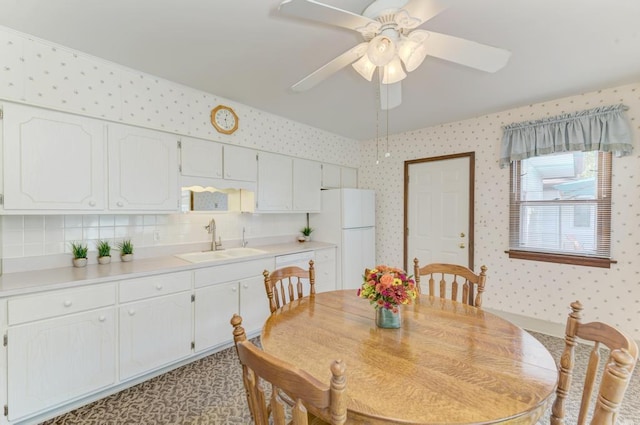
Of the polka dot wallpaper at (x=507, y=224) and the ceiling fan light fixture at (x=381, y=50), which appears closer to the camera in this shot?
the ceiling fan light fixture at (x=381, y=50)

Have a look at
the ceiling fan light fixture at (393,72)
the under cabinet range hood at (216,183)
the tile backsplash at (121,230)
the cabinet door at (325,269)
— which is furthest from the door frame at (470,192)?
the ceiling fan light fixture at (393,72)

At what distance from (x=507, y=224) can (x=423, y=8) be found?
9.58 ft

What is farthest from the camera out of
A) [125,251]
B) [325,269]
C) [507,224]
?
[325,269]

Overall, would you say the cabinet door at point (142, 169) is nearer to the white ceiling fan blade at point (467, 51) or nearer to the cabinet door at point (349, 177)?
the white ceiling fan blade at point (467, 51)

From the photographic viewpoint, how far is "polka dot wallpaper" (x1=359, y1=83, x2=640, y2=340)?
269 cm

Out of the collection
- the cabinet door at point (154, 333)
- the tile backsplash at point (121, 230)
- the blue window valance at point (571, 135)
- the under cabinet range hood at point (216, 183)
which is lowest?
the cabinet door at point (154, 333)

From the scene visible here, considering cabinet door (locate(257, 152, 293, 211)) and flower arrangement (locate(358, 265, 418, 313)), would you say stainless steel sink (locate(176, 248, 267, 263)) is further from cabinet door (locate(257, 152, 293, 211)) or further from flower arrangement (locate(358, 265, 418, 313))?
flower arrangement (locate(358, 265, 418, 313))

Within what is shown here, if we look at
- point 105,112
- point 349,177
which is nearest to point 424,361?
point 105,112

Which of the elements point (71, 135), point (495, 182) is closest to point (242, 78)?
point (71, 135)

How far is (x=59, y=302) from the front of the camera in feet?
6.12

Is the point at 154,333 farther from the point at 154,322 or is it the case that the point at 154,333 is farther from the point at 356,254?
the point at 356,254

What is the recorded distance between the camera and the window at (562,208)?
9.25ft

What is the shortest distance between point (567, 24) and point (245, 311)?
10.7ft

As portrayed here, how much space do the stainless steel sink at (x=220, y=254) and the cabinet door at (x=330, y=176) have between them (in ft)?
4.91
